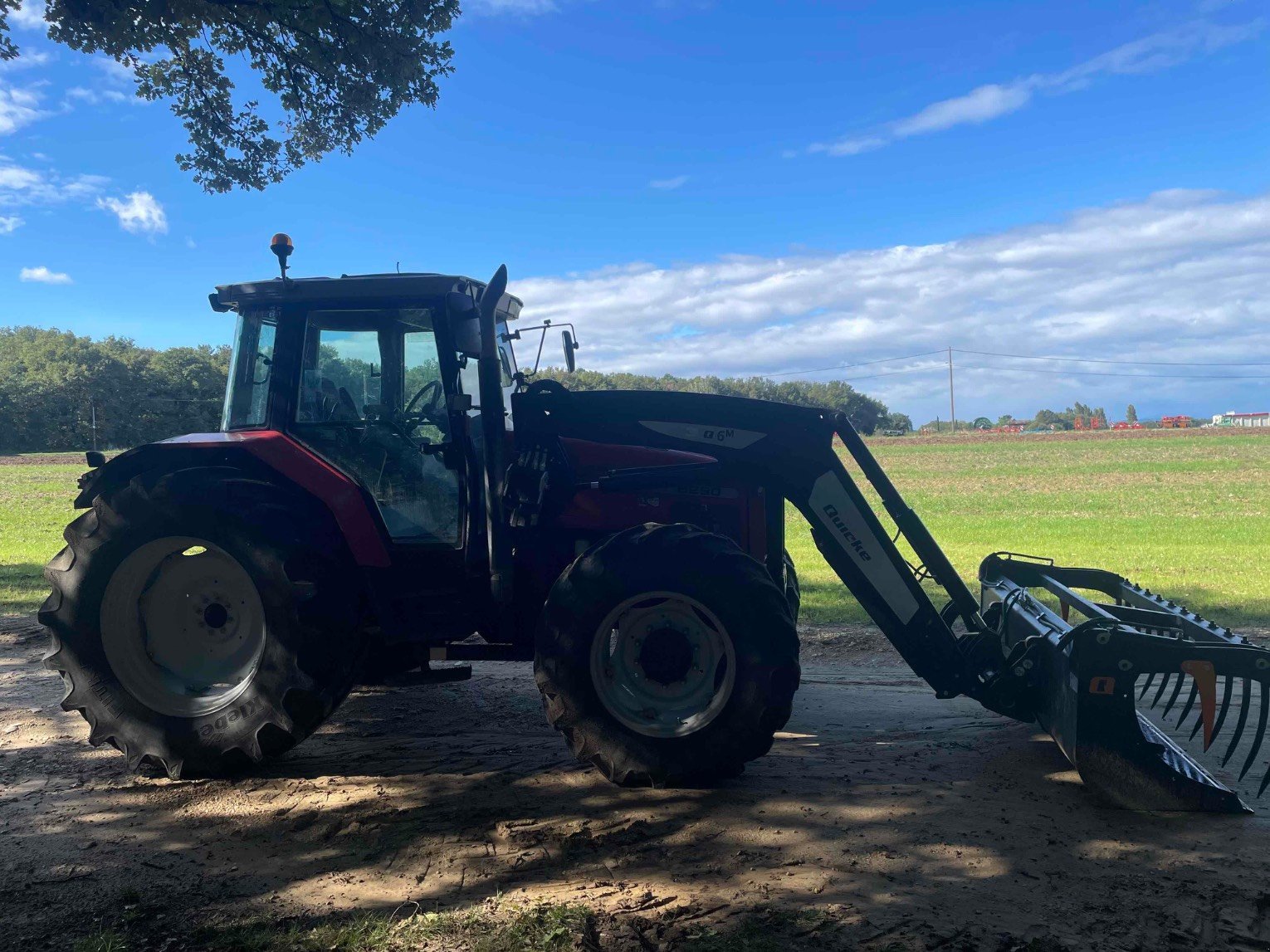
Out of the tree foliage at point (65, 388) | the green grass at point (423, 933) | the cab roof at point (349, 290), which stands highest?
the tree foliage at point (65, 388)

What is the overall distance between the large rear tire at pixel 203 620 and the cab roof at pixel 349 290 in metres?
1.01

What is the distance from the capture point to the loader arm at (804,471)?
4828mm

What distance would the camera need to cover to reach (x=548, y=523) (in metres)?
4.92

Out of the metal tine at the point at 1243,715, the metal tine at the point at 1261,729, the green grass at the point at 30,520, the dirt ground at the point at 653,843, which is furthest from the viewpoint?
the green grass at the point at 30,520

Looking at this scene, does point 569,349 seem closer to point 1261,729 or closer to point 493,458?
point 493,458

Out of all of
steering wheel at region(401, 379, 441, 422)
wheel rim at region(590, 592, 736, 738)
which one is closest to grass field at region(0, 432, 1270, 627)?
wheel rim at region(590, 592, 736, 738)

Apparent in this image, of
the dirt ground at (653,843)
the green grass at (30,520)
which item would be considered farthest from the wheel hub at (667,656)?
the green grass at (30,520)

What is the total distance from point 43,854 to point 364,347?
2.78 meters

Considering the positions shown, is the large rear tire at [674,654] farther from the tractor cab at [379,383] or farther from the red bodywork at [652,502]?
the tractor cab at [379,383]

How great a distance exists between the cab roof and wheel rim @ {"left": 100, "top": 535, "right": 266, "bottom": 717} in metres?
1.40

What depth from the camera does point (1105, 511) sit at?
69.0ft

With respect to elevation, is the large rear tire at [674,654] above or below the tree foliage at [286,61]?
below

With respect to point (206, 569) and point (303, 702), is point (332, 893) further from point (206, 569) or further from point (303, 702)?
point (206, 569)

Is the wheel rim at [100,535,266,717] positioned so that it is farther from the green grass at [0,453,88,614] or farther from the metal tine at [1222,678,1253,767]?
the green grass at [0,453,88,614]
